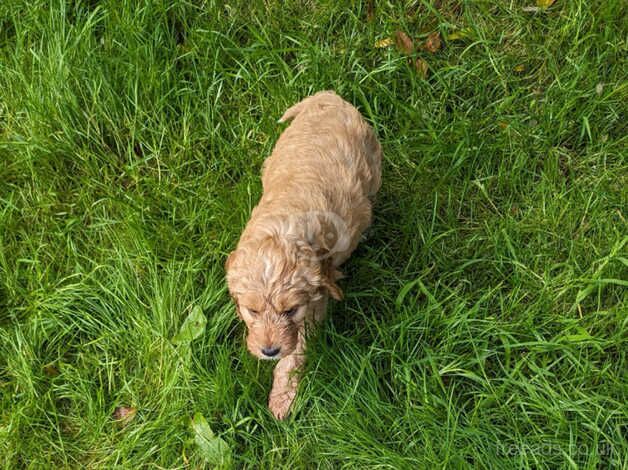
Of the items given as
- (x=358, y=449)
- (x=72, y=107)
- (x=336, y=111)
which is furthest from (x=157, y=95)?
(x=358, y=449)

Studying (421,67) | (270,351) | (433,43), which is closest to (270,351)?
(270,351)

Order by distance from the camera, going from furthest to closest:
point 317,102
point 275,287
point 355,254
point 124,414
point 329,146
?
point 355,254 → point 317,102 → point 124,414 → point 329,146 → point 275,287

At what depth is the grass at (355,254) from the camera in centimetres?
290

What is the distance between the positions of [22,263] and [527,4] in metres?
3.43

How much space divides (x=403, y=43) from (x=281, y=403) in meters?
2.34

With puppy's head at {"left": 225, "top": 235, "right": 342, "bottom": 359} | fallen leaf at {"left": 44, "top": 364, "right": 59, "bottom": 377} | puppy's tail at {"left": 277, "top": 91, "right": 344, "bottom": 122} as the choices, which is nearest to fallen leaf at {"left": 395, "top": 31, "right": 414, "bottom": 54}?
puppy's tail at {"left": 277, "top": 91, "right": 344, "bottom": 122}

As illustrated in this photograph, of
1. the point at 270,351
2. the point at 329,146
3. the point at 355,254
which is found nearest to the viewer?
the point at 270,351

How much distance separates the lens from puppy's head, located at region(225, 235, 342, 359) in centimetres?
243

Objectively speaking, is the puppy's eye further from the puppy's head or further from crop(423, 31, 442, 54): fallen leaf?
crop(423, 31, 442, 54): fallen leaf

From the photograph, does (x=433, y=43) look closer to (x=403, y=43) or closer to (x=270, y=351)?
(x=403, y=43)

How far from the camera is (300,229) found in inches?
103

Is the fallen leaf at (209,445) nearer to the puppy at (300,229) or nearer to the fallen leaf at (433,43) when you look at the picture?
the puppy at (300,229)

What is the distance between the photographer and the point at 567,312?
3092mm

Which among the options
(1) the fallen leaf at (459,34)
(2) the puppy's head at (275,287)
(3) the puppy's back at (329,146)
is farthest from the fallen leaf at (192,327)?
(1) the fallen leaf at (459,34)
